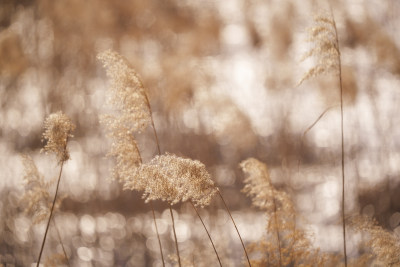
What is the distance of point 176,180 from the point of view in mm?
1486

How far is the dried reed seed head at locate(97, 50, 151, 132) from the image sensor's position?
1.73 metres

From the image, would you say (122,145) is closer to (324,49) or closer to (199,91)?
(324,49)

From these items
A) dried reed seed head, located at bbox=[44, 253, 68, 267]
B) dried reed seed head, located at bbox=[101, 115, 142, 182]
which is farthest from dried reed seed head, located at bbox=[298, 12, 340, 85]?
dried reed seed head, located at bbox=[44, 253, 68, 267]

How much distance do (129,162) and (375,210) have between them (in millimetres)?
4069

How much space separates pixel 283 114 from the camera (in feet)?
15.4

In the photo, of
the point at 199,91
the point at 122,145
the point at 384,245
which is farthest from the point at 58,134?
the point at 199,91

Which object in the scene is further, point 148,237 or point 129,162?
point 148,237

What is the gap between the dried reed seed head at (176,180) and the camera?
1.44 meters

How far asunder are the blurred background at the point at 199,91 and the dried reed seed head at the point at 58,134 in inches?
79.4

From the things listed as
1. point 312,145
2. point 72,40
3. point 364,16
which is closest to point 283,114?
point 364,16

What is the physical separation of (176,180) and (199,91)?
7.30 feet

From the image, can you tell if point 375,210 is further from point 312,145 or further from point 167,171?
point 167,171

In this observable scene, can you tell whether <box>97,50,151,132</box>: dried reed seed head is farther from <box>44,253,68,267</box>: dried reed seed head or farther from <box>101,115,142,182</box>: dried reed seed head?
<box>44,253,68,267</box>: dried reed seed head

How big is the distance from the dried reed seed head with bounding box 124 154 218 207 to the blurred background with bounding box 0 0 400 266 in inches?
85.1
